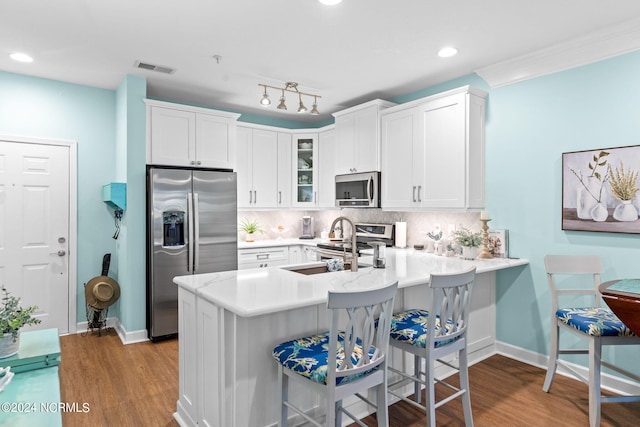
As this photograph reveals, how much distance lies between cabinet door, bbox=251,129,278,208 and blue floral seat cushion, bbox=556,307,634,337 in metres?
3.67

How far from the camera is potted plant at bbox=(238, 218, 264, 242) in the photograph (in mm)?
5410

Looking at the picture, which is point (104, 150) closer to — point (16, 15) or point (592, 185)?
point (16, 15)

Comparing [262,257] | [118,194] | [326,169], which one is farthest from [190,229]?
[326,169]

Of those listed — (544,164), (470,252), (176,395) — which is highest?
(544,164)

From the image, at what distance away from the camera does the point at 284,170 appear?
5.50 metres

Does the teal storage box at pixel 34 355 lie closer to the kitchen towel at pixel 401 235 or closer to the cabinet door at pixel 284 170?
the kitchen towel at pixel 401 235

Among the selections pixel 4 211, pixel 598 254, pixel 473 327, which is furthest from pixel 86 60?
pixel 598 254

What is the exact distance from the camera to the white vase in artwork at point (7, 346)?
1.96m

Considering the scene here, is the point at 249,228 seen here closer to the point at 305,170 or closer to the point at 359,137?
the point at 305,170

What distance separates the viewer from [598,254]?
303 cm

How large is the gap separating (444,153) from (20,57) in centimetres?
403

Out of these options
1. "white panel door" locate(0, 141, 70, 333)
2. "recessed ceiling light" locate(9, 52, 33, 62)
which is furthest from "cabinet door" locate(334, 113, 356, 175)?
"recessed ceiling light" locate(9, 52, 33, 62)

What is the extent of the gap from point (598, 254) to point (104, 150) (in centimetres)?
503

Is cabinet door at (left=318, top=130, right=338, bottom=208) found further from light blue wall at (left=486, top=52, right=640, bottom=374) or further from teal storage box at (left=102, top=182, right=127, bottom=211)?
teal storage box at (left=102, top=182, right=127, bottom=211)
